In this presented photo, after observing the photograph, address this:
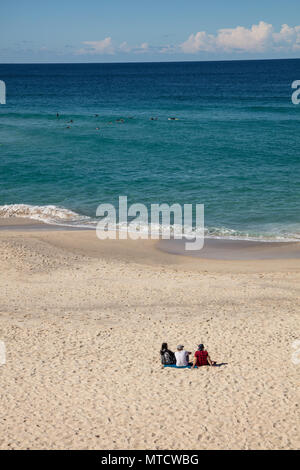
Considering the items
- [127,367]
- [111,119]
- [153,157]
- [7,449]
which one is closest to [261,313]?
[127,367]

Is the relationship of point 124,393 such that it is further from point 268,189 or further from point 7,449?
point 268,189

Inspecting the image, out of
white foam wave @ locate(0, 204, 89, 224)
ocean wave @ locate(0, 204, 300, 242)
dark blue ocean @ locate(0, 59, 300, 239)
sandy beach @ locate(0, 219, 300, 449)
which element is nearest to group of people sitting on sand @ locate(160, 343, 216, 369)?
sandy beach @ locate(0, 219, 300, 449)

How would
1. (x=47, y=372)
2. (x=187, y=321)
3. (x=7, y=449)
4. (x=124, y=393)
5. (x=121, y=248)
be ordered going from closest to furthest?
(x=7, y=449)
(x=124, y=393)
(x=47, y=372)
(x=187, y=321)
(x=121, y=248)

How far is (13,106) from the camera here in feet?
240

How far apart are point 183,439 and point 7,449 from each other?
366 centimetres

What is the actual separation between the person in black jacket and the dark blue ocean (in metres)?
13.5

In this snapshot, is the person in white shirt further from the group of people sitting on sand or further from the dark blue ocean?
the dark blue ocean

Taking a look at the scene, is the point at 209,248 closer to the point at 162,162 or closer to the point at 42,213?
the point at 42,213

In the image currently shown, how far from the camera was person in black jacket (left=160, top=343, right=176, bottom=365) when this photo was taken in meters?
13.0

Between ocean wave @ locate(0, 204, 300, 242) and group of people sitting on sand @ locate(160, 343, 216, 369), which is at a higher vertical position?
ocean wave @ locate(0, 204, 300, 242)

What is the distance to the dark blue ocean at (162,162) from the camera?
29609 mm

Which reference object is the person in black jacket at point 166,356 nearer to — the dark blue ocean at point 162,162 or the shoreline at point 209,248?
the shoreline at point 209,248

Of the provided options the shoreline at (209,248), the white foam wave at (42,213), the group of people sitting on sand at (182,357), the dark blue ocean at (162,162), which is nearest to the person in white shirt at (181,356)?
the group of people sitting on sand at (182,357)

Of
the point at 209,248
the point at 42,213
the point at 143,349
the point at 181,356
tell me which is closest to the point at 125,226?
the point at 209,248
